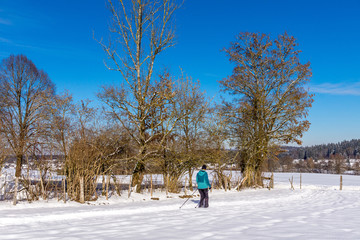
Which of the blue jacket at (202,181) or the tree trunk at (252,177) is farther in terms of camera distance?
the tree trunk at (252,177)

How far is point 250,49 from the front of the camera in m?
23.8

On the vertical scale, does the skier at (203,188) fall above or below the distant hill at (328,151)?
above

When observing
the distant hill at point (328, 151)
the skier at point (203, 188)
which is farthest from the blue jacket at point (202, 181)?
the distant hill at point (328, 151)

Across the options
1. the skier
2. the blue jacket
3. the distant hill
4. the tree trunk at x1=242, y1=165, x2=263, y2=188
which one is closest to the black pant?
the skier

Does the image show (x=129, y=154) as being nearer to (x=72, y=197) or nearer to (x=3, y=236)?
(x=72, y=197)

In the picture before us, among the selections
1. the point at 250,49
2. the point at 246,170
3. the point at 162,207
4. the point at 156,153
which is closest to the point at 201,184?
the point at 162,207

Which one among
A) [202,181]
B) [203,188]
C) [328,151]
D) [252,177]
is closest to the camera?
[203,188]

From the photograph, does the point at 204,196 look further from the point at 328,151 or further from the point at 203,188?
the point at 328,151

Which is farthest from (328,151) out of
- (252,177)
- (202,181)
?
(202,181)

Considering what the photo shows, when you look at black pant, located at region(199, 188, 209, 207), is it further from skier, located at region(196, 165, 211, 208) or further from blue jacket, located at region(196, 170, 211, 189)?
blue jacket, located at region(196, 170, 211, 189)

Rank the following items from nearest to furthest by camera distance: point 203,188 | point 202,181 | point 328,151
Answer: point 203,188, point 202,181, point 328,151

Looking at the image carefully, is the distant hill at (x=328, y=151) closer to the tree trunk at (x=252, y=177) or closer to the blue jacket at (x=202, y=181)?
the tree trunk at (x=252, y=177)

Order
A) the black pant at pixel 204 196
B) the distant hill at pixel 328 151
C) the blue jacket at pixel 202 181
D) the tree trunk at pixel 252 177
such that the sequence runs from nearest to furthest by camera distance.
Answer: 1. the black pant at pixel 204 196
2. the blue jacket at pixel 202 181
3. the tree trunk at pixel 252 177
4. the distant hill at pixel 328 151

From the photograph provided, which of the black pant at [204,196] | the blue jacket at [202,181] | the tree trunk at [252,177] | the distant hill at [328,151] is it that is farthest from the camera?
the distant hill at [328,151]
